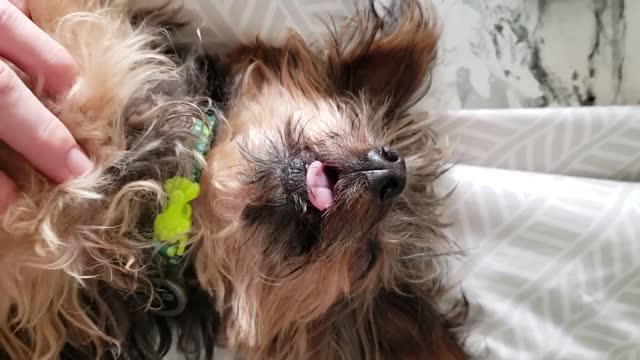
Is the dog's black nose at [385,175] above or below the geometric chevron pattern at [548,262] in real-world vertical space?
above

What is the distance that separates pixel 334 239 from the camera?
134 cm

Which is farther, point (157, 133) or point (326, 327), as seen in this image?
point (326, 327)

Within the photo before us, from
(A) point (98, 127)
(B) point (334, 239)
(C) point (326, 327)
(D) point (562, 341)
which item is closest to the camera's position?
(A) point (98, 127)

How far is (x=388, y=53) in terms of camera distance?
57.9 inches

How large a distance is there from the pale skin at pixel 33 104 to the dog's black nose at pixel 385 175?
18.4 inches

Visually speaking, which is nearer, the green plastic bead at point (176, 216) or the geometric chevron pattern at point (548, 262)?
the green plastic bead at point (176, 216)

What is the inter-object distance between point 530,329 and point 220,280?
2.31 feet

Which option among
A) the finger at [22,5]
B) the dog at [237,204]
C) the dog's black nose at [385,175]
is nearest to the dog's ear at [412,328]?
the dog at [237,204]

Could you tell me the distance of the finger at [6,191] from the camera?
1145mm

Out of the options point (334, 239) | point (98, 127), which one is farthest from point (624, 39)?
point (98, 127)

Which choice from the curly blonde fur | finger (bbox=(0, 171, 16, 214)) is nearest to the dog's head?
the curly blonde fur

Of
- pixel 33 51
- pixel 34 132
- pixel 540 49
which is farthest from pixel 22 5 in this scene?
pixel 540 49

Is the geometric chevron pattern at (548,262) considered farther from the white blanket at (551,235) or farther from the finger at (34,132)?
the finger at (34,132)

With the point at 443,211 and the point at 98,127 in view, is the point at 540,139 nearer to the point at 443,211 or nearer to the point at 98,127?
the point at 443,211
